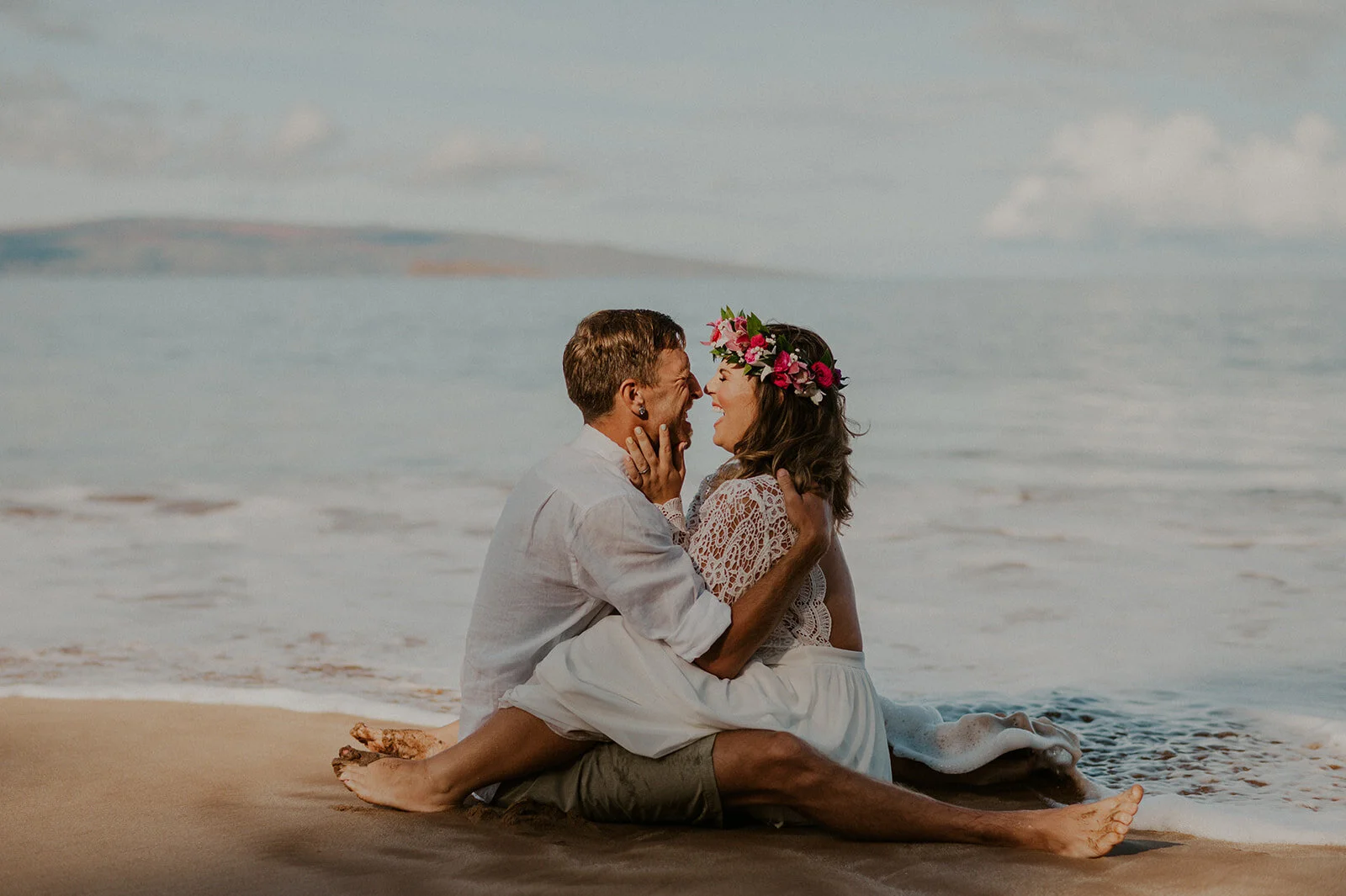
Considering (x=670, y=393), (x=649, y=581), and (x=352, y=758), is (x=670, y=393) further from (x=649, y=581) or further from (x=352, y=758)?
(x=352, y=758)

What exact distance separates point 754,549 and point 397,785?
131 cm

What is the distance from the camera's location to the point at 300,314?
50719 mm

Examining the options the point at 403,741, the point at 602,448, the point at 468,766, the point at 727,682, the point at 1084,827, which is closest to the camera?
the point at 1084,827

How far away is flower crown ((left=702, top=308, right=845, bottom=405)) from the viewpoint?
13.8ft

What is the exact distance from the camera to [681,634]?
12.7ft

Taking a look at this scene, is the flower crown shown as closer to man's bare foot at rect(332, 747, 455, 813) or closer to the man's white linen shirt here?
the man's white linen shirt

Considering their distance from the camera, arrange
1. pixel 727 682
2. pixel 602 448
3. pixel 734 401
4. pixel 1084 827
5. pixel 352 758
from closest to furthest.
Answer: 1. pixel 1084 827
2. pixel 727 682
3. pixel 602 448
4. pixel 734 401
5. pixel 352 758

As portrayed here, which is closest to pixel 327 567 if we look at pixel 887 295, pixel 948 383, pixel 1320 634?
pixel 1320 634

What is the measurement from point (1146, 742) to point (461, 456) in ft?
Result: 36.3

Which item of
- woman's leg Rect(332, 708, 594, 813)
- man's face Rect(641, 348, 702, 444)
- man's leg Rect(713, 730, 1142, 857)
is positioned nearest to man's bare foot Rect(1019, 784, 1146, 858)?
man's leg Rect(713, 730, 1142, 857)

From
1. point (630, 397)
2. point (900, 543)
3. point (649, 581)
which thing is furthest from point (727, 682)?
point (900, 543)

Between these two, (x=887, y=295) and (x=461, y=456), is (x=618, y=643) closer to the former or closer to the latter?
(x=461, y=456)

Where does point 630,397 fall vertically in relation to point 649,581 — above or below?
above

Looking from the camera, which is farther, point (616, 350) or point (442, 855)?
point (616, 350)
